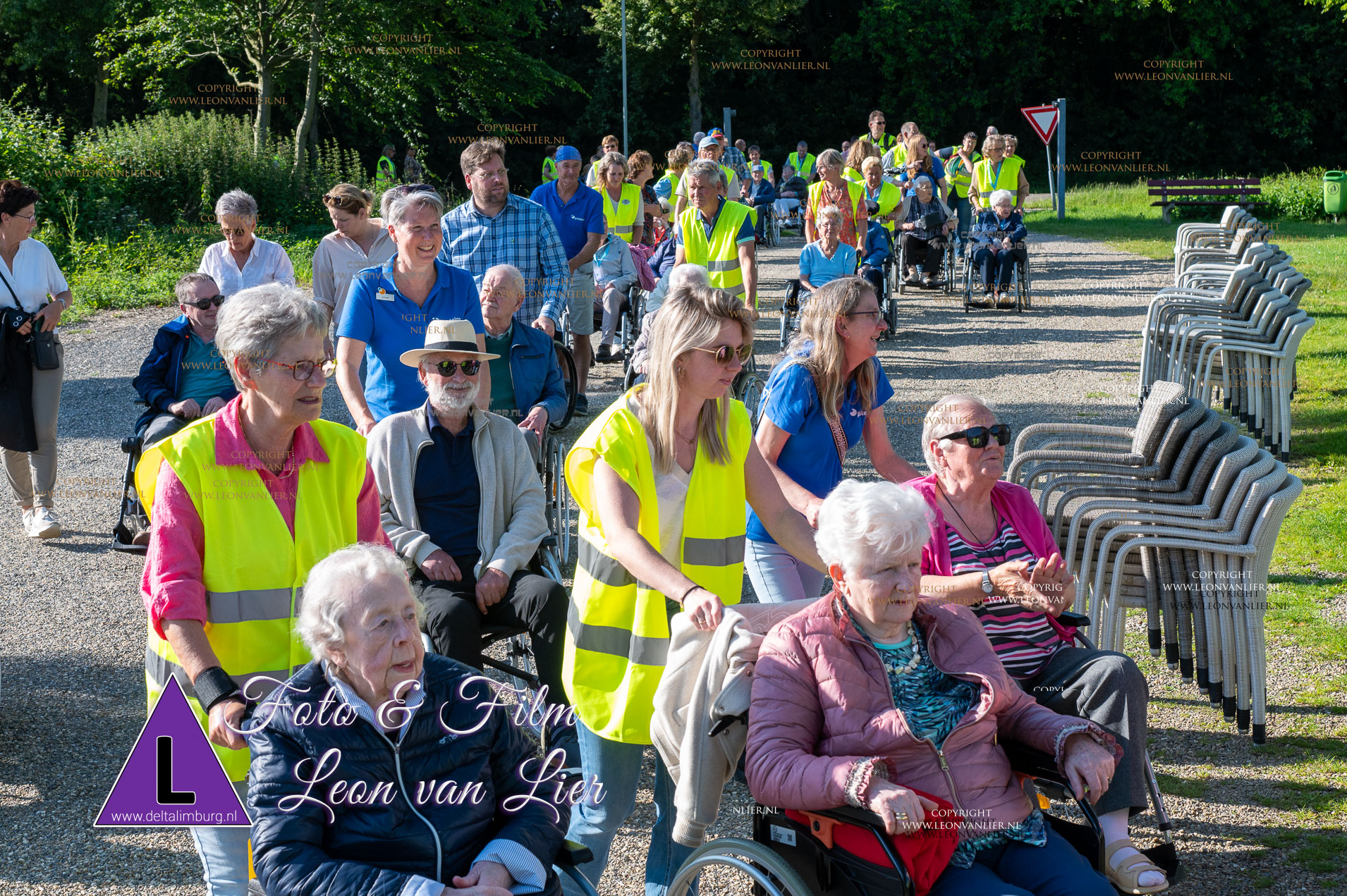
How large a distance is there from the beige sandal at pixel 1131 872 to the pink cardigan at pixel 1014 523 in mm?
717

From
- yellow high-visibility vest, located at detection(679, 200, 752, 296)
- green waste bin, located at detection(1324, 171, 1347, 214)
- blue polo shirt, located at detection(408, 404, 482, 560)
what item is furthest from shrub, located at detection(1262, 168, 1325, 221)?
blue polo shirt, located at detection(408, 404, 482, 560)

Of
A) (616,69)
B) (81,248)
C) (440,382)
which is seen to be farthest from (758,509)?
(616,69)

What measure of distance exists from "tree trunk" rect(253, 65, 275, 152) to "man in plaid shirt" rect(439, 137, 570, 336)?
1844cm

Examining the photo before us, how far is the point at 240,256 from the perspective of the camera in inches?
291

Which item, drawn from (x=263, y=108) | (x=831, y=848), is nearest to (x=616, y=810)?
(x=831, y=848)

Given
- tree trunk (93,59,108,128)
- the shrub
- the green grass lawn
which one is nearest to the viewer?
the green grass lawn

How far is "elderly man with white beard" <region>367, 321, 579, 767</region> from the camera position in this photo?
4.28 metres

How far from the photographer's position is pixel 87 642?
5738 millimetres

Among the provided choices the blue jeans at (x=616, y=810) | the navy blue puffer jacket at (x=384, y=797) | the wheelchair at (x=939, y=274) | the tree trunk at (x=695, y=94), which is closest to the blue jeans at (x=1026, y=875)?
the blue jeans at (x=616, y=810)

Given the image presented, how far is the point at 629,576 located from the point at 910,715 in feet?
2.61

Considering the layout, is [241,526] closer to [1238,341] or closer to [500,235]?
[500,235]

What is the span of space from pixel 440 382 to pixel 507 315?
77.3 inches

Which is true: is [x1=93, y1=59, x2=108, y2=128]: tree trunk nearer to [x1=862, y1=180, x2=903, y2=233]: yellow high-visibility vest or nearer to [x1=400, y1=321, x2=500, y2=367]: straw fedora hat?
[x1=862, y1=180, x2=903, y2=233]: yellow high-visibility vest

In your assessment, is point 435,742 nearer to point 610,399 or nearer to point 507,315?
point 507,315
